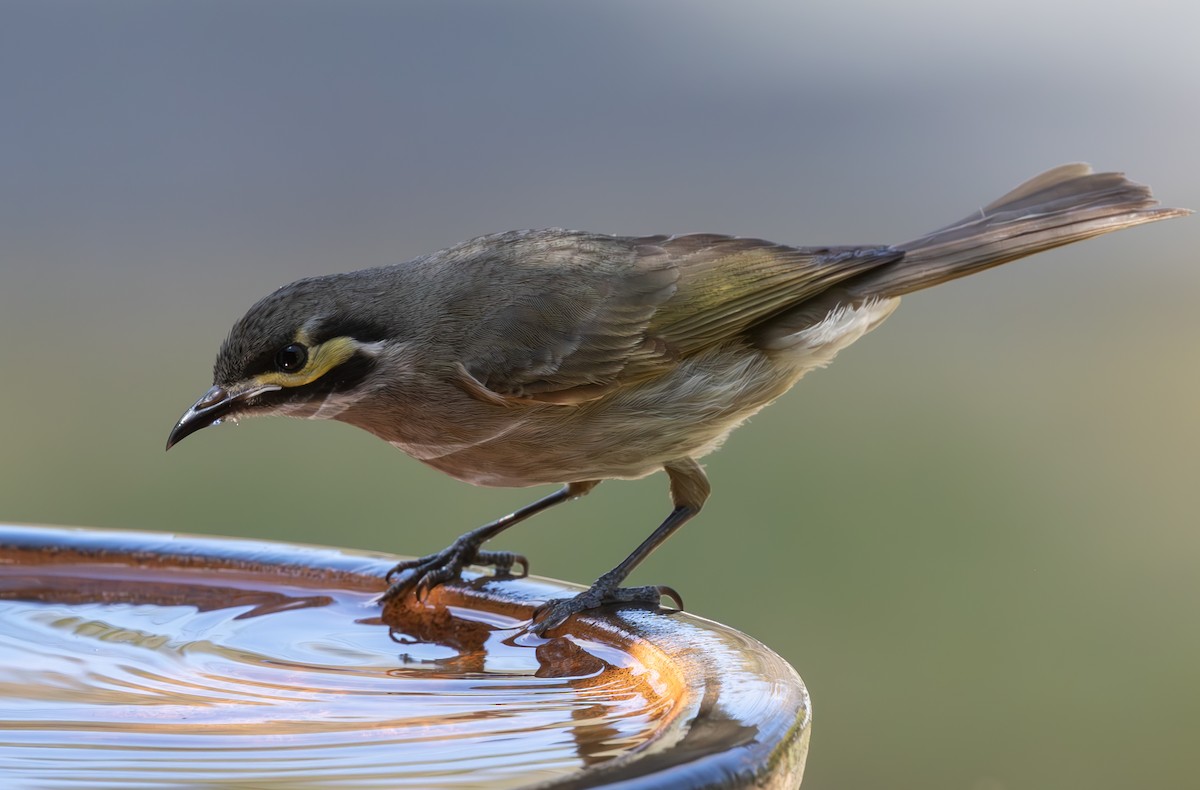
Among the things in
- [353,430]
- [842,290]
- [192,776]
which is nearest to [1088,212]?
[842,290]

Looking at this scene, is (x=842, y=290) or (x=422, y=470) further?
(x=422, y=470)

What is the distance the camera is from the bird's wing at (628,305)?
4.63 metres

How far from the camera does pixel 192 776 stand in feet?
7.08

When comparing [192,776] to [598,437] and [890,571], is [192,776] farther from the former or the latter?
[890,571]

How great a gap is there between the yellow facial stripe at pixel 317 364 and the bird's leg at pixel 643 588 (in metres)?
0.99

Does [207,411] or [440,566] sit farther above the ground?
[207,411]

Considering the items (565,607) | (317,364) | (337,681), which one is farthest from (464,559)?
(337,681)

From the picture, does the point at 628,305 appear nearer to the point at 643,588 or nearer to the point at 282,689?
the point at 643,588

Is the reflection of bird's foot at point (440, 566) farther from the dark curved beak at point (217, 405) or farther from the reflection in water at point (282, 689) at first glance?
the dark curved beak at point (217, 405)

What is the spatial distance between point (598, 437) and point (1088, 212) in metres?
1.95

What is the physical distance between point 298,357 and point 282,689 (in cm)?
158

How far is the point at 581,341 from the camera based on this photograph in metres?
4.73

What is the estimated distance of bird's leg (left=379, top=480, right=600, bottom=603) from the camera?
12.0 ft

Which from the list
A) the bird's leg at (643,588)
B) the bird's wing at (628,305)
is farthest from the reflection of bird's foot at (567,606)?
the bird's wing at (628,305)
